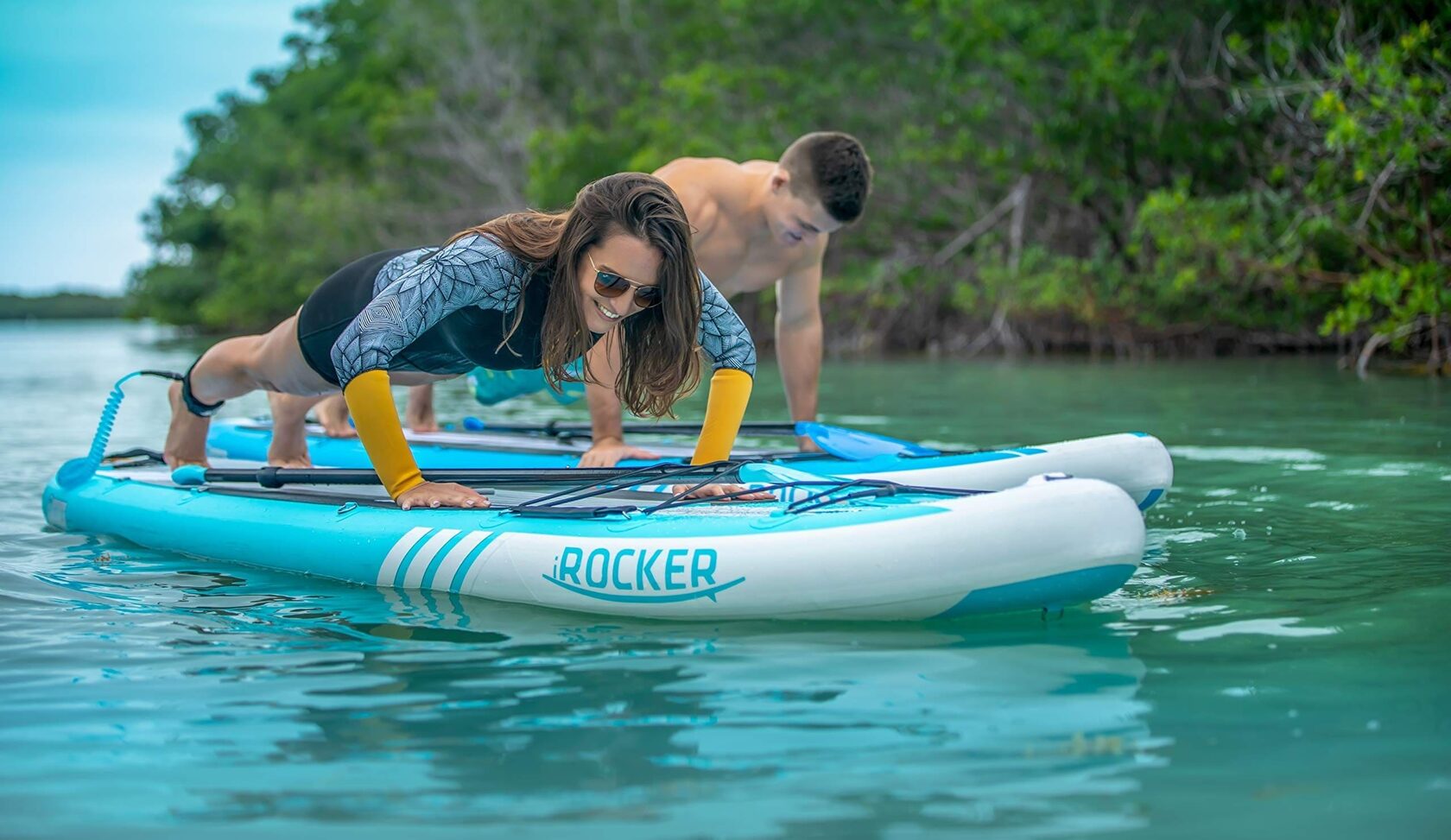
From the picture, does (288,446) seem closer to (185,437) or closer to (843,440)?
(185,437)

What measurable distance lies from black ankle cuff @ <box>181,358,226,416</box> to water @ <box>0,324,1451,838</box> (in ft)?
2.28

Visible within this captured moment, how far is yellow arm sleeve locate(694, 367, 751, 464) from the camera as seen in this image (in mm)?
4184

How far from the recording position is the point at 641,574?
3.31m

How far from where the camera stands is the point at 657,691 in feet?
8.98

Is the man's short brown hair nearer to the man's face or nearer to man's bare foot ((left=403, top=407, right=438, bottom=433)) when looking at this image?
the man's face

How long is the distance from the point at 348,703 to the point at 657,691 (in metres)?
0.60

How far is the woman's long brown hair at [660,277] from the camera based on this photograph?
3477mm

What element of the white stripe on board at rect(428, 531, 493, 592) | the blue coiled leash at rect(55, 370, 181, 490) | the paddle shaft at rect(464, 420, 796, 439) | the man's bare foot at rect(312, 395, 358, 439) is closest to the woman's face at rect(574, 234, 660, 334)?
the white stripe on board at rect(428, 531, 493, 592)

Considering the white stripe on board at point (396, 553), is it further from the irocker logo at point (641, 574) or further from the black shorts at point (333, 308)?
the black shorts at point (333, 308)

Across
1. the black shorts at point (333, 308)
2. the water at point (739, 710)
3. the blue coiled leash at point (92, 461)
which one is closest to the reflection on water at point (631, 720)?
the water at point (739, 710)

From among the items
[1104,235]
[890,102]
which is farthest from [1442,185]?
[890,102]

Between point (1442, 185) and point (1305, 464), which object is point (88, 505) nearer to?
point (1305, 464)

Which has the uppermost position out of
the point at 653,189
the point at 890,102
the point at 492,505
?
the point at 890,102

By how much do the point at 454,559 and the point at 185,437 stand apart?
1984 mm
